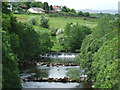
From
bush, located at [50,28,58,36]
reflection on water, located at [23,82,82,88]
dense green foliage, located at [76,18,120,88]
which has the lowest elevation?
reflection on water, located at [23,82,82,88]

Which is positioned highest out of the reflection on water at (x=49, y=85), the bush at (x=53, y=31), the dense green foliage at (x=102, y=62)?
the dense green foliage at (x=102, y=62)

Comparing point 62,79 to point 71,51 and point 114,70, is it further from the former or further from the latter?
point 71,51

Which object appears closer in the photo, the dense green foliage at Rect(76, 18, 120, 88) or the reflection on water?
the dense green foliage at Rect(76, 18, 120, 88)

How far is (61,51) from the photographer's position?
11031 cm

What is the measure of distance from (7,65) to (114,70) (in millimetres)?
13544

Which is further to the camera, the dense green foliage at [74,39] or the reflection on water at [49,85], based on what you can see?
the dense green foliage at [74,39]

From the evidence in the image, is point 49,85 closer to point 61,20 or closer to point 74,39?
point 74,39

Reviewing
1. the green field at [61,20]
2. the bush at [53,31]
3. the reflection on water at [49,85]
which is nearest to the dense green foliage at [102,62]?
the reflection on water at [49,85]

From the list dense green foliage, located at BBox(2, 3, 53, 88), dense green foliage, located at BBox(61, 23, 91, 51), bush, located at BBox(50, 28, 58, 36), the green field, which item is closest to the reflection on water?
dense green foliage, located at BBox(2, 3, 53, 88)

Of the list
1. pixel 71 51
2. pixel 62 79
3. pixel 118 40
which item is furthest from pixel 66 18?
pixel 118 40

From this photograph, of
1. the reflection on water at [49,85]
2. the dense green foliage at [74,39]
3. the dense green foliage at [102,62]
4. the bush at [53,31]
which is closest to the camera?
the dense green foliage at [102,62]

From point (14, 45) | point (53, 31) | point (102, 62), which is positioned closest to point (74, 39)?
point (53, 31)

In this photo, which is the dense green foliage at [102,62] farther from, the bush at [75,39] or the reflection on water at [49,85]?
the bush at [75,39]

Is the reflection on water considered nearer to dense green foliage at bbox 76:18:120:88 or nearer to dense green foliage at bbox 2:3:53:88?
dense green foliage at bbox 76:18:120:88
